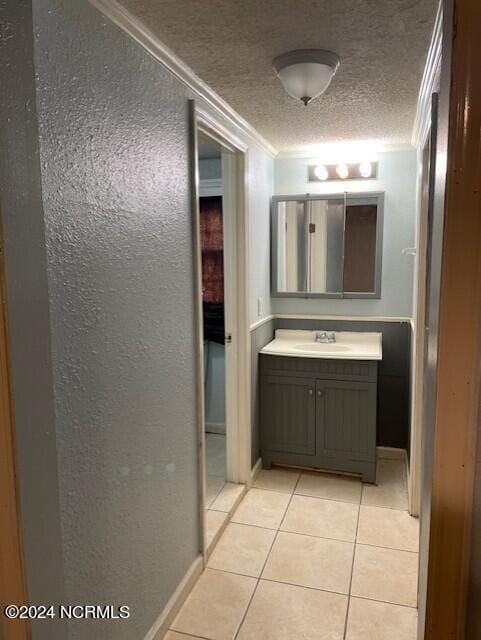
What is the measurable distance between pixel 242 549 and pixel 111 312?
159cm

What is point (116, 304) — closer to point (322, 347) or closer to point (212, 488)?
point (212, 488)

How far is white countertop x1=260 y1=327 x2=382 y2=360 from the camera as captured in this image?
3.00 m

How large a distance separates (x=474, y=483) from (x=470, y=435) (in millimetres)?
84

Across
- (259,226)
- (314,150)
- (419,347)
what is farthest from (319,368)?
(314,150)

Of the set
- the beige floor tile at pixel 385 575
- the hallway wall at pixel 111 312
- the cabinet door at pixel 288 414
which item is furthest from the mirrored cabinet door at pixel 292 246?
the beige floor tile at pixel 385 575

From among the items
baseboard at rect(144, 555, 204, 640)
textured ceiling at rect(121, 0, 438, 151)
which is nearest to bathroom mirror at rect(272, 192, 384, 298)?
textured ceiling at rect(121, 0, 438, 151)

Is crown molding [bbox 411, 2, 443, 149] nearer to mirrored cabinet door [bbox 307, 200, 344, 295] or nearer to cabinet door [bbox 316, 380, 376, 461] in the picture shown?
mirrored cabinet door [bbox 307, 200, 344, 295]

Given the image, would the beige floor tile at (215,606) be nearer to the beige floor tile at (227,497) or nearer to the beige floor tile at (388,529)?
the beige floor tile at (227,497)

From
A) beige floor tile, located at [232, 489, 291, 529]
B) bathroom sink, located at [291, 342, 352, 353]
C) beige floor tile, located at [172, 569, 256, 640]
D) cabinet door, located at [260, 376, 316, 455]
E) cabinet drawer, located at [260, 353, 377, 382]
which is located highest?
bathroom sink, located at [291, 342, 352, 353]

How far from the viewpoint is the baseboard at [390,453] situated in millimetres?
3398

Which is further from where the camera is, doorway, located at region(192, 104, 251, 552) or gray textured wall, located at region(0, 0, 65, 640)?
doorway, located at region(192, 104, 251, 552)

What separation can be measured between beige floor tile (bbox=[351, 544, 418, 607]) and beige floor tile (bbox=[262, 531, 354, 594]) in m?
0.05

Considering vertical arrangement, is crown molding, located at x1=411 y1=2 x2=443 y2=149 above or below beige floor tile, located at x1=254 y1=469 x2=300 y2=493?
above

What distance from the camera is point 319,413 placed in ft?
10.1
